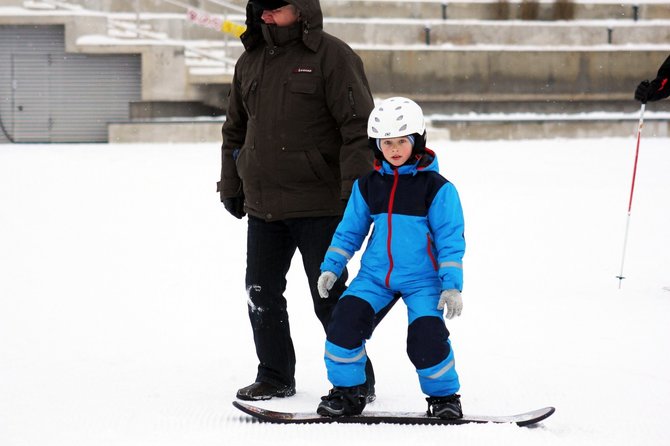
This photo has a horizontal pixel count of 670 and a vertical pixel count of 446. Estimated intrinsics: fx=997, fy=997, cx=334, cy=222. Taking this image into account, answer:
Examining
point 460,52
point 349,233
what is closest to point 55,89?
point 460,52

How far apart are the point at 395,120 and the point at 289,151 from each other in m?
0.63

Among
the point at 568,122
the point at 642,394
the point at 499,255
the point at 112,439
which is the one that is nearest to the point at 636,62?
the point at 568,122

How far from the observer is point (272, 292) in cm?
461

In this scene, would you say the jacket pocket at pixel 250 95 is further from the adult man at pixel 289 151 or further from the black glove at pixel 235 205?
the black glove at pixel 235 205

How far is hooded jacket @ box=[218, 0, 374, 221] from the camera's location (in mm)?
4312

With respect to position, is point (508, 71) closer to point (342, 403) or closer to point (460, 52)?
point (460, 52)

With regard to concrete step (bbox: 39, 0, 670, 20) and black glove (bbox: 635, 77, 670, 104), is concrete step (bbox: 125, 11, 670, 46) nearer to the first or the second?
concrete step (bbox: 39, 0, 670, 20)

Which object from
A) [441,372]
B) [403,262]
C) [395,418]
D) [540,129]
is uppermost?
[403,262]

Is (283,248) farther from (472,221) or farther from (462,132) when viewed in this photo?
(462,132)

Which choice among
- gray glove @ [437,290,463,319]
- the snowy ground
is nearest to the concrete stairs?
the snowy ground

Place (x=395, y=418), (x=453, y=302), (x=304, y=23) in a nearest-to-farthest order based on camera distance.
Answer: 1. (x=453, y=302)
2. (x=395, y=418)
3. (x=304, y=23)

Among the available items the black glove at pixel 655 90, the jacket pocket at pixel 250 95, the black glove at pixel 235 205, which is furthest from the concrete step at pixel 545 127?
the jacket pocket at pixel 250 95

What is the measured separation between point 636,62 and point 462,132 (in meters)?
4.96

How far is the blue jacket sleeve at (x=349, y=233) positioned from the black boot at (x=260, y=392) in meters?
0.77
